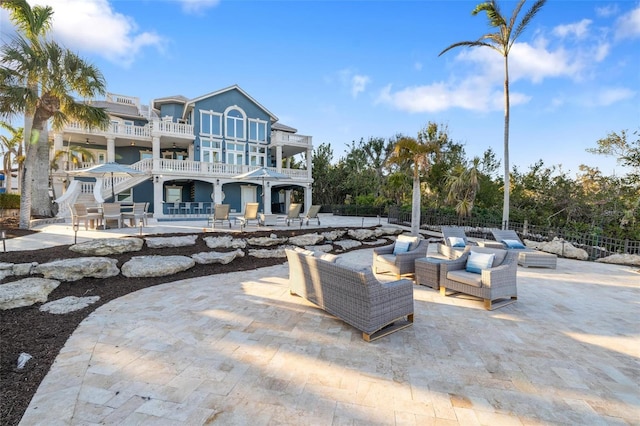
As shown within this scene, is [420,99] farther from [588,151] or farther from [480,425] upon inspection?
[480,425]

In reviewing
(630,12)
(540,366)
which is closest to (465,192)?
(630,12)

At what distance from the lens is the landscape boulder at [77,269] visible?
16.8ft

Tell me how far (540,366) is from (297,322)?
9.18ft

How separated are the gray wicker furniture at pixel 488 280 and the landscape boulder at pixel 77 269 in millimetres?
6407

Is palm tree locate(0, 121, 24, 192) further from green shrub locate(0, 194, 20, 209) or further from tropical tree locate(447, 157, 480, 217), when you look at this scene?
tropical tree locate(447, 157, 480, 217)

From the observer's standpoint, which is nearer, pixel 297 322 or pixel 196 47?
pixel 297 322

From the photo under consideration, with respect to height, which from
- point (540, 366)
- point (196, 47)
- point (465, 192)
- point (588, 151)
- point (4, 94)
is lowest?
point (540, 366)

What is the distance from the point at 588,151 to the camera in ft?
39.8

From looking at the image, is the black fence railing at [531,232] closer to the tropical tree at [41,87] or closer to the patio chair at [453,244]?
the patio chair at [453,244]

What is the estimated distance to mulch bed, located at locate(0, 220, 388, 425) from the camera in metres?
2.46

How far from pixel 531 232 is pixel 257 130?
59.8 feet

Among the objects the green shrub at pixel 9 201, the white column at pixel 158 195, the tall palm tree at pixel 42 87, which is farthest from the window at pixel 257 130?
the green shrub at pixel 9 201

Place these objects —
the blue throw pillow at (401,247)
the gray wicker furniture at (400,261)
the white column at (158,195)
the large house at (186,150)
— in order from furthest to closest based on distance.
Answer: the large house at (186,150) < the white column at (158,195) < the blue throw pillow at (401,247) < the gray wicker furniture at (400,261)

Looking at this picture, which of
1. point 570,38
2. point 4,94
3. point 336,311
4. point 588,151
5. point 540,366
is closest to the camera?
point 540,366
